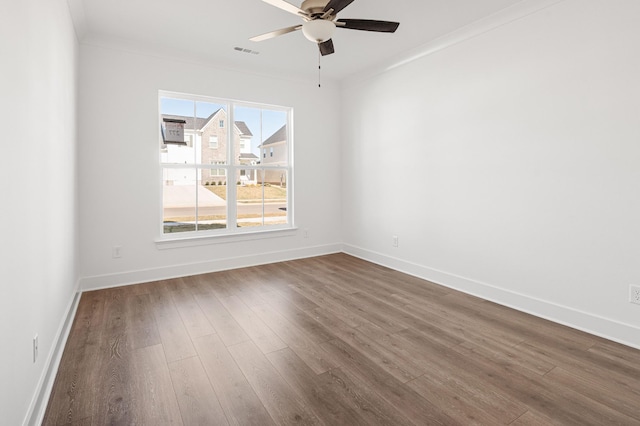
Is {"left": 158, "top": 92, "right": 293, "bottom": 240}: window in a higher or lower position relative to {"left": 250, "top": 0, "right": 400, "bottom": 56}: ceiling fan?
lower

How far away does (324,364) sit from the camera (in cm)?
215

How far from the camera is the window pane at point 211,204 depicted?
14.4 feet

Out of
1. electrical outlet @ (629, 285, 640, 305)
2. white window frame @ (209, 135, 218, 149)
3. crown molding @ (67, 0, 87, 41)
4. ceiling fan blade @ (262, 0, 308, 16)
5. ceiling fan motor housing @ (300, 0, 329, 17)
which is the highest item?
crown molding @ (67, 0, 87, 41)

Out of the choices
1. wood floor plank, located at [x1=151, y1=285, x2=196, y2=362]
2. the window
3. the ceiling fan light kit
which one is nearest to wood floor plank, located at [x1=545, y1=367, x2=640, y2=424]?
wood floor plank, located at [x1=151, y1=285, x2=196, y2=362]

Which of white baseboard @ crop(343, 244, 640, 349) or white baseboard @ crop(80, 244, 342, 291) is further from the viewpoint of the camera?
white baseboard @ crop(80, 244, 342, 291)

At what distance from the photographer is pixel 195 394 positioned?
1.85 m

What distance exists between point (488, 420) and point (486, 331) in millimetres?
1121

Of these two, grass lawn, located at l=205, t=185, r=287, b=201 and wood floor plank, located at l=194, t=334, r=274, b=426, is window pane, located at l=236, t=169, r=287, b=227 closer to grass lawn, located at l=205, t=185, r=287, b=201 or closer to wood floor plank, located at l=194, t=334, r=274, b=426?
grass lawn, located at l=205, t=185, r=287, b=201

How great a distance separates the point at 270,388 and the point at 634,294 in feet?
8.89

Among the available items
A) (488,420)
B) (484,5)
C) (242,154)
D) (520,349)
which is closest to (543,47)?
(484,5)

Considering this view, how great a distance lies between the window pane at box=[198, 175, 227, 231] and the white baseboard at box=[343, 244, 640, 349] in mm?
2515

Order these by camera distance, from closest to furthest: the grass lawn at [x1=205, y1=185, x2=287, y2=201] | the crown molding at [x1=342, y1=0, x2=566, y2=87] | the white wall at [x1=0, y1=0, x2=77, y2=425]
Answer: the white wall at [x1=0, y1=0, x2=77, y2=425] < the crown molding at [x1=342, y1=0, x2=566, y2=87] < the grass lawn at [x1=205, y1=185, x2=287, y2=201]

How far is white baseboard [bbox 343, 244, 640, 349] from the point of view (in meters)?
2.46

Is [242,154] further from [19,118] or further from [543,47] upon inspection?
[543,47]
